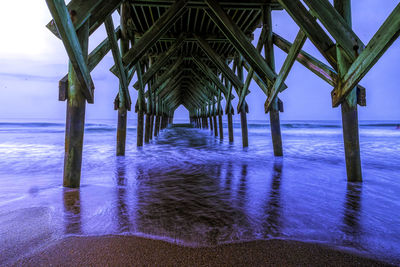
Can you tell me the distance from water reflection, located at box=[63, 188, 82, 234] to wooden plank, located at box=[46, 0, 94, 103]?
929 mm

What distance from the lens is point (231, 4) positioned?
4.05m

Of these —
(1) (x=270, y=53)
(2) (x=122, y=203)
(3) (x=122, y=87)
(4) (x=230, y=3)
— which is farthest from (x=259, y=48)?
(2) (x=122, y=203)

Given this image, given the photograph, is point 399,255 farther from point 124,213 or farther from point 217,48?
point 217,48

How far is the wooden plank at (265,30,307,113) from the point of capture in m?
2.75

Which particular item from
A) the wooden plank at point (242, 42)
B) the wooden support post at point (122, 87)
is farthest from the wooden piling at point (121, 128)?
the wooden plank at point (242, 42)

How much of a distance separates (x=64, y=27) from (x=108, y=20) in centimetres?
153

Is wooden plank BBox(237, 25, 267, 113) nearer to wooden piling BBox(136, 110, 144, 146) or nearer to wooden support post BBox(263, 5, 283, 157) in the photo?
wooden support post BBox(263, 5, 283, 157)

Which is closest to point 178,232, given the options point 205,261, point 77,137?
point 205,261

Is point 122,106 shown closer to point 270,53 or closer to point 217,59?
point 217,59

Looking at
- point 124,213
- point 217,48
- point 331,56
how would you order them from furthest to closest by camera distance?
point 217,48 → point 331,56 → point 124,213

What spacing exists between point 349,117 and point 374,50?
791 millimetres

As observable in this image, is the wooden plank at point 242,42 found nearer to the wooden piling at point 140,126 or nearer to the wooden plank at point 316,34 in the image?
the wooden plank at point 316,34

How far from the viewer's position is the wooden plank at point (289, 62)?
9.01 feet

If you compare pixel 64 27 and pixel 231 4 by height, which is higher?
pixel 231 4
